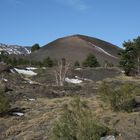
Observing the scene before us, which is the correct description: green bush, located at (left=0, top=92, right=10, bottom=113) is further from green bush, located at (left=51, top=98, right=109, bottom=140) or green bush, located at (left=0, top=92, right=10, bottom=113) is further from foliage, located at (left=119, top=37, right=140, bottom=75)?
foliage, located at (left=119, top=37, right=140, bottom=75)

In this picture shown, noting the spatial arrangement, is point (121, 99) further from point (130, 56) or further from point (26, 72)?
point (26, 72)

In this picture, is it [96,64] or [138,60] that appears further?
[96,64]

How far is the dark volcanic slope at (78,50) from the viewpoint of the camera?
136 m

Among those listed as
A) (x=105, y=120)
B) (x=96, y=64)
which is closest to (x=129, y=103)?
(x=105, y=120)

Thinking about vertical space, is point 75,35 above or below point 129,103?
above

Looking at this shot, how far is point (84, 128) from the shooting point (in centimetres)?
1108

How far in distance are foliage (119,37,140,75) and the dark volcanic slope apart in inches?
2633

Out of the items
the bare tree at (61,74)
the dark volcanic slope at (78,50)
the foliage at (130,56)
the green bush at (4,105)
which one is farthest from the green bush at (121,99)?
the dark volcanic slope at (78,50)

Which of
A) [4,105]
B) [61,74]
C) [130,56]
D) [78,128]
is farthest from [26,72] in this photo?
[78,128]

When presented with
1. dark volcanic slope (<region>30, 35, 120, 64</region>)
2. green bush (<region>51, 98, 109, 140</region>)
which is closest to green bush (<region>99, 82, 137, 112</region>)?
green bush (<region>51, 98, 109, 140</region>)

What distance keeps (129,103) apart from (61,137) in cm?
511

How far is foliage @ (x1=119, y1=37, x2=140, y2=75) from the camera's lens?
191 ft

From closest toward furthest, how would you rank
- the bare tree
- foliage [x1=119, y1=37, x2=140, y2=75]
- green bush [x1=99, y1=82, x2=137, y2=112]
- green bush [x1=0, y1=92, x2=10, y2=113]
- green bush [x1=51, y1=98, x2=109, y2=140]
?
green bush [x1=51, y1=98, x2=109, y2=140] < green bush [x1=99, y1=82, x2=137, y2=112] < green bush [x1=0, y1=92, x2=10, y2=113] < the bare tree < foliage [x1=119, y1=37, x2=140, y2=75]

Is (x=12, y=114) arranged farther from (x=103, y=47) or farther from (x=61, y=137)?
(x=103, y=47)
